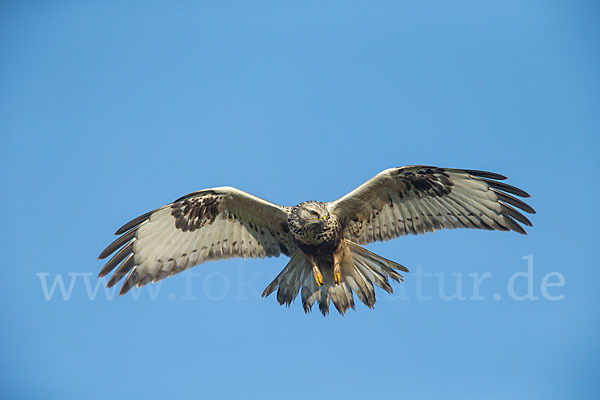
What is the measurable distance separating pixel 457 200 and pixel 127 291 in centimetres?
459

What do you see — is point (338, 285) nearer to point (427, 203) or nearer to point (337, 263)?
point (337, 263)

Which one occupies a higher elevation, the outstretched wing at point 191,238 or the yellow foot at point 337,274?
the outstretched wing at point 191,238

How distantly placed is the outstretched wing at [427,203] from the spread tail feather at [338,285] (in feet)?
1.31

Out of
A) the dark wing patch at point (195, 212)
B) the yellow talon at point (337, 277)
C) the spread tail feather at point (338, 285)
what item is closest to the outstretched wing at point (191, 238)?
the dark wing patch at point (195, 212)

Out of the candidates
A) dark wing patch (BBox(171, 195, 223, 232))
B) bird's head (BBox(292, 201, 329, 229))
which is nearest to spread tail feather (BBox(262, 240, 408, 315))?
bird's head (BBox(292, 201, 329, 229))

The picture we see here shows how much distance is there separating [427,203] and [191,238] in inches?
128

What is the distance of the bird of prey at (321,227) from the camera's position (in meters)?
8.20

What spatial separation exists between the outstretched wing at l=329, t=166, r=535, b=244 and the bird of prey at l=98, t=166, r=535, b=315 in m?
0.01

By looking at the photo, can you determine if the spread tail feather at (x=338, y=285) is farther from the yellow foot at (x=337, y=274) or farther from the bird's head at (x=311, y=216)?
the bird's head at (x=311, y=216)

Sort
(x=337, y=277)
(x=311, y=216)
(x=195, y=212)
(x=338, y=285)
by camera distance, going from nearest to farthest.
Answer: (x=311, y=216) → (x=337, y=277) → (x=338, y=285) → (x=195, y=212)

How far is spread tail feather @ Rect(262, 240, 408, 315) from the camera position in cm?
844

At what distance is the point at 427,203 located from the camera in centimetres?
841

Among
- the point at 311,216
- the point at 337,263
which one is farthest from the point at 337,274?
the point at 311,216

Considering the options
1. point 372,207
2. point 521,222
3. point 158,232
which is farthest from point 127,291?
point 521,222
